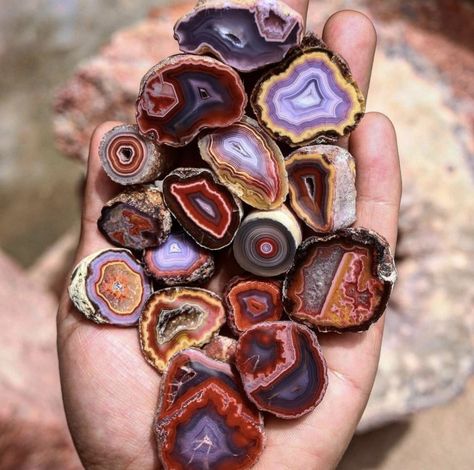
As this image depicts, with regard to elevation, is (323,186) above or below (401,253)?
above

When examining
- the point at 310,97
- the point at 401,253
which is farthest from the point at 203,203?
the point at 401,253

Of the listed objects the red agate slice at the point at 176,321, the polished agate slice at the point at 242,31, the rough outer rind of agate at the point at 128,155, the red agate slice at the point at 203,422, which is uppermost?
the polished agate slice at the point at 242,31

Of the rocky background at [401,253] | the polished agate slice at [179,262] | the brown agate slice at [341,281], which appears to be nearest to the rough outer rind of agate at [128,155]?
the polished agate slice at [179,262]

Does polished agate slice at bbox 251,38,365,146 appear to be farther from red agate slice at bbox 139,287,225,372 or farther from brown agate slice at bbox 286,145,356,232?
red agate slice at bbox 139,287,225,372

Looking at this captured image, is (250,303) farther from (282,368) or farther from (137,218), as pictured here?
(137,218)

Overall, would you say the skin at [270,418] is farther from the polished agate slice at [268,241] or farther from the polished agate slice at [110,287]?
the polished agate slice at [268,241]

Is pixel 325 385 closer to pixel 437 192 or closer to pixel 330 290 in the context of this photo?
pixel 330 290
